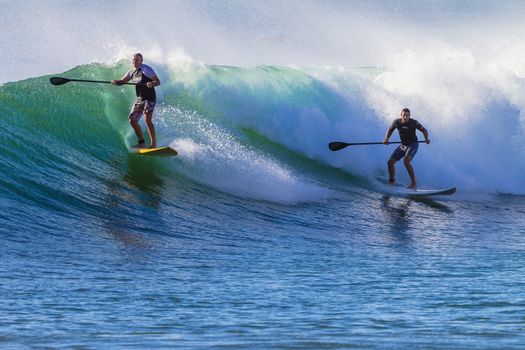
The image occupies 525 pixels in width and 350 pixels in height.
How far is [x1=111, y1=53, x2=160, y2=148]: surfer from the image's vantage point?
42.5ft

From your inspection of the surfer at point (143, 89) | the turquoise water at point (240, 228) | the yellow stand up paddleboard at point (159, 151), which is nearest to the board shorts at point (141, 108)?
the surfer at point (143, 89)

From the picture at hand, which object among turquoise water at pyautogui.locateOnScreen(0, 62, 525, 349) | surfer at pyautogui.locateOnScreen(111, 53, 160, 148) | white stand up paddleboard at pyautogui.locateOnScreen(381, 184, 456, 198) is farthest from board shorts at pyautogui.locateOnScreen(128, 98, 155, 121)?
white stand up paddleboard at pyautogui.locateOnScreen(381, 184, 456, 198)

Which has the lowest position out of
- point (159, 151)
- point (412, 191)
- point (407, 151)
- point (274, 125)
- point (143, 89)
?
point (412, 191)

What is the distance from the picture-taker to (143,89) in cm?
1323

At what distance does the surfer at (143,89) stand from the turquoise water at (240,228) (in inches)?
26.0

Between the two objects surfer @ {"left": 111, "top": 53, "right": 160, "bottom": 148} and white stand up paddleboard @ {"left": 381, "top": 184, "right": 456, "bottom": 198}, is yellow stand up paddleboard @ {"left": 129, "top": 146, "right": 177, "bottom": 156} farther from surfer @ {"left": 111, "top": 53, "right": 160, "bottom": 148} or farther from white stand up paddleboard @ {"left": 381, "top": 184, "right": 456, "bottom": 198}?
white stand up paddleboard @ {"left": 381, "top": 184, "right": 456, "bottom": 198}

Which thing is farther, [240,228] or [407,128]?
[407,128]

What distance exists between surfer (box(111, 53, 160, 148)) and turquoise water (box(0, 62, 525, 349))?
660mm

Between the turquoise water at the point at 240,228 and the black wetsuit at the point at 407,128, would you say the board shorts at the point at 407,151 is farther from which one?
the turquoise water at the point at 240,228

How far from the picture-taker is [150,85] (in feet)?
42.0

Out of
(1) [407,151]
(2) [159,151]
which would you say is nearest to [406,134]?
(1) [407,151]

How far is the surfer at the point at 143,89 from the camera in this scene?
1295cm

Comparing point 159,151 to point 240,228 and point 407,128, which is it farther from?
point 407,128

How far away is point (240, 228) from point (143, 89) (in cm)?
275
